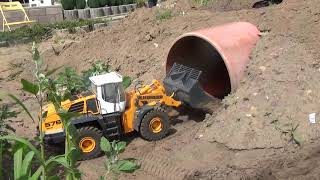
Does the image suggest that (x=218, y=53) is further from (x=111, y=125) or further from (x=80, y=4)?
(x=80, y=4)

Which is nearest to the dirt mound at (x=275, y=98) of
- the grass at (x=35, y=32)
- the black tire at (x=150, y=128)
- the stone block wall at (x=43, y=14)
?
the black tire at (x=150, y=128)

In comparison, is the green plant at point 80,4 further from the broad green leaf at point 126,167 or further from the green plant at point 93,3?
the broad green leaf at point 126,167

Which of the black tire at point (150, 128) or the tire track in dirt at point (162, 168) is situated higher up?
the black tire at point (150, 128)

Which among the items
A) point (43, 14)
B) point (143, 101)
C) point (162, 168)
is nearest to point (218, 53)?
point (143, 101)

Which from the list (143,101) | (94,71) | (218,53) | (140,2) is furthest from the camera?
(140,2)

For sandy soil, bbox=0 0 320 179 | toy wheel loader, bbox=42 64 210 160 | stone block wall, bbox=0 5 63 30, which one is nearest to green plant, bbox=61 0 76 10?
stone block wall, bbox=0 5 63 30
